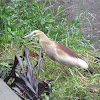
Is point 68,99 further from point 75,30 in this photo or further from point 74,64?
point 75,30

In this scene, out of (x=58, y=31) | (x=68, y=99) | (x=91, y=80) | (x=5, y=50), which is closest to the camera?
(x=68, y=99)

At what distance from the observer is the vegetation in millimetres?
2438

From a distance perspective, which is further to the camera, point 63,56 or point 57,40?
point 57,40

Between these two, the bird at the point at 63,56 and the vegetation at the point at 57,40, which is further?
the bird at the point at 63,56

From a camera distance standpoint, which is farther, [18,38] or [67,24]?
[67,24]

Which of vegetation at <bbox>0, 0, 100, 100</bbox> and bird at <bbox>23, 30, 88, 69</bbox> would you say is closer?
vegetation at <bbox>0, 0, 100, 100</bbox>

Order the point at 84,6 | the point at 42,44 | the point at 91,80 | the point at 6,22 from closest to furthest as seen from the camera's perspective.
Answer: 1. the point at 91,80
2. the point at 42,44
3. the point at 6,22
4. the point at 84,6

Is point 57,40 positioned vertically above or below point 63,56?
below

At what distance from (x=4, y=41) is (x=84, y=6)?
2.70m

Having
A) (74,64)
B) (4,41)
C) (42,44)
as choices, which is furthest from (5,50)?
(74,64)

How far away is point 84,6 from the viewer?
558cm

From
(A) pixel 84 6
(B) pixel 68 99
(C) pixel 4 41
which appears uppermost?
(A) pixel 84 6

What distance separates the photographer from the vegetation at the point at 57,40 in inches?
96.0

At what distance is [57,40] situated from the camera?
13.9ft
